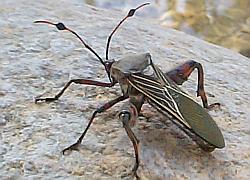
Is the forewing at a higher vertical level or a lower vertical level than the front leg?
higher

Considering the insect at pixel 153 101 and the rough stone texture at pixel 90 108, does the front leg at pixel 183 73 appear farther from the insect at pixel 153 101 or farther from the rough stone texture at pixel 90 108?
the rough stone texture at pixel 90 108

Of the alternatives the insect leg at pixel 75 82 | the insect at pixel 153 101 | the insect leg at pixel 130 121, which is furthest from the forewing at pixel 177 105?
the insect leg at pixel 75 82

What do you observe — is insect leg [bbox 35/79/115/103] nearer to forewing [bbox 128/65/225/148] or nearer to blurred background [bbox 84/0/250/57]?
forewing [bbox 128/65/225/148]

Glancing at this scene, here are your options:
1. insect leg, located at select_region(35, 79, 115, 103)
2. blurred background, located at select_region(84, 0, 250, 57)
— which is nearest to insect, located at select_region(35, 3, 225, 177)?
insect leg, located at select_region(35, 79, 115, 103)

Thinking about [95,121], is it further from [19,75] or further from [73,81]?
[19,75]

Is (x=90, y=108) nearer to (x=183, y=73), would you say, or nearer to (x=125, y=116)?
(x=125, y=116)

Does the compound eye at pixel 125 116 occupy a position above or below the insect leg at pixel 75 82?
above

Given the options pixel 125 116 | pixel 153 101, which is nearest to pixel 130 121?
pixel 125 116
